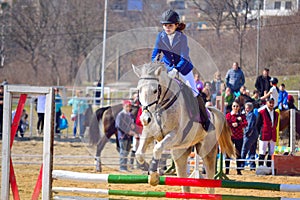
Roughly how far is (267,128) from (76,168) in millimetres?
3964

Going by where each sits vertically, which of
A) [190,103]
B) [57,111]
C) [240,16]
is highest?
A: [240,16]

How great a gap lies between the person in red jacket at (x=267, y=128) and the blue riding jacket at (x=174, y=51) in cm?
545

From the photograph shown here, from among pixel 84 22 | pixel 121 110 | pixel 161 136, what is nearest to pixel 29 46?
pixel 84 22

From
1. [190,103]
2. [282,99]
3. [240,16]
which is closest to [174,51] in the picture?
[190,103]

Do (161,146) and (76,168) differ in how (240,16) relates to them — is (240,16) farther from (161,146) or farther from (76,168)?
(161,146)

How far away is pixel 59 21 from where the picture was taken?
3500 cm

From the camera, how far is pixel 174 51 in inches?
278

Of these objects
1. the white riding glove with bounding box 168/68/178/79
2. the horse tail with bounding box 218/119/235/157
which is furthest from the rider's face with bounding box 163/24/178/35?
the horse tail with bounding box 218/119/235/157

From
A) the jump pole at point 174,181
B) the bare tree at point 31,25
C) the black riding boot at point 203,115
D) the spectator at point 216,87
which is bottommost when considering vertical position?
the jump pole at point 174,181

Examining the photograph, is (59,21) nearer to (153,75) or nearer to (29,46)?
(29,46)

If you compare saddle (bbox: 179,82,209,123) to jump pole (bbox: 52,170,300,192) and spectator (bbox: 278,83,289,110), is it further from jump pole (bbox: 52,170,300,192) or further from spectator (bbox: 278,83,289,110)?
spectator (bbox: 278,83,289,110)

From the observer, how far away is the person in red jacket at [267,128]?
40.1 ft

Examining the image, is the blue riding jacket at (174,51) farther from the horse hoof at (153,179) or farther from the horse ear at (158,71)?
the horse hoof at (153,179)

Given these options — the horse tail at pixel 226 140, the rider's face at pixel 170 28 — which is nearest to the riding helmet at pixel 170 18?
the rider's face at pixel 170 28
